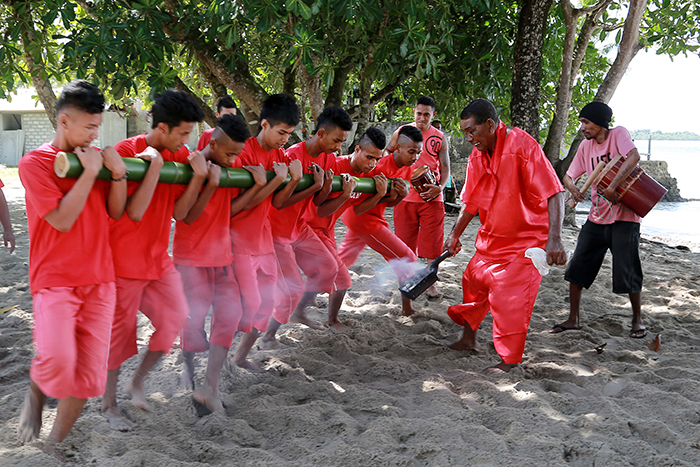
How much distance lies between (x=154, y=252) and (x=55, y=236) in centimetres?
50

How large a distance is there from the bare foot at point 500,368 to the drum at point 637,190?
162 cm

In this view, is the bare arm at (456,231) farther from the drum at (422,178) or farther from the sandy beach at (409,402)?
the drum at (422,178)

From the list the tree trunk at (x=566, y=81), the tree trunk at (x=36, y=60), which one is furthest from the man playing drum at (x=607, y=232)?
the tree trunk at (x=36, y=60)

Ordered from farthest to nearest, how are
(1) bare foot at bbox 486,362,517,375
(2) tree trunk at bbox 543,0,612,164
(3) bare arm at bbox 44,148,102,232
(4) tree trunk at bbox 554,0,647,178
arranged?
(2) tree trunk at bbox 543,0,612,164, (4) tree trunk at bbox 554,0,647,178, (1) bare foot at bbox 486,362,517,375, (3) bare arm at bbox 44,148,102,232

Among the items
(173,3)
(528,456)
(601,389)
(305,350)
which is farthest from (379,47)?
(528,456)

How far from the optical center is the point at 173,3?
6.58 metres

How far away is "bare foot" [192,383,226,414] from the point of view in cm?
289

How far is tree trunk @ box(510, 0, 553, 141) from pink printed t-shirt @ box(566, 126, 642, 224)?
8.46 ft

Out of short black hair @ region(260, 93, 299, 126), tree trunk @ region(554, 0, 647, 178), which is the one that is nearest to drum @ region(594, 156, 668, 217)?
short black hair @ region(260, 93, 299, 126)

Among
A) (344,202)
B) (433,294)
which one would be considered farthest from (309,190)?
(433,294)

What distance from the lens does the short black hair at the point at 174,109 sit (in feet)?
8.86

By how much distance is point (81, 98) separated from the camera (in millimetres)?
2338

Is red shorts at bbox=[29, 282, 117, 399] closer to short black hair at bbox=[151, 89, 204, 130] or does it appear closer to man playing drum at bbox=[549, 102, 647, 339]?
short black hair at bbox=[151, 89, 204, 130]

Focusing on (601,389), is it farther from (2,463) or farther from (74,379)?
(2,463)
